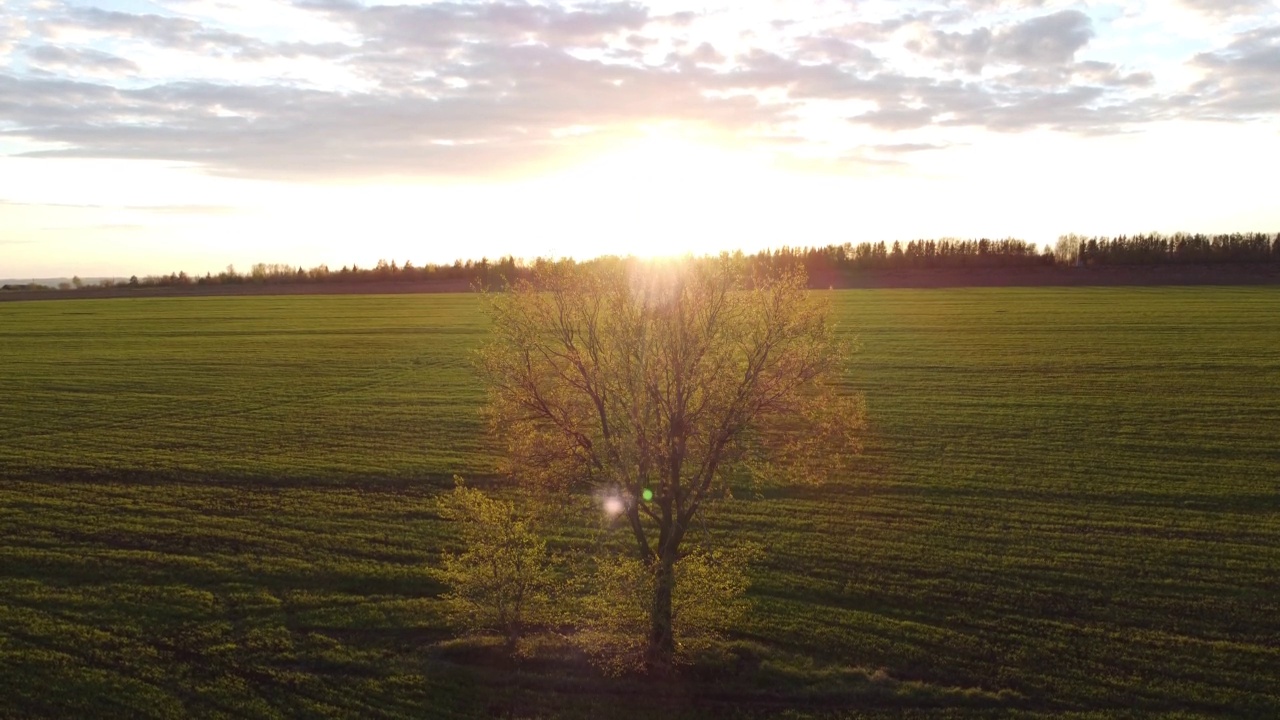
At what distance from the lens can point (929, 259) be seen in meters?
139

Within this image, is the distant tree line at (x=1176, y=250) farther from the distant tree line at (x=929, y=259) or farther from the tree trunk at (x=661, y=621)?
the tree trunk at (x=661, y=621)

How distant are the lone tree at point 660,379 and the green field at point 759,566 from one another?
14.1ft

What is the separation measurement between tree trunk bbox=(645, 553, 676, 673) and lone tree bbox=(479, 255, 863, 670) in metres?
0.03

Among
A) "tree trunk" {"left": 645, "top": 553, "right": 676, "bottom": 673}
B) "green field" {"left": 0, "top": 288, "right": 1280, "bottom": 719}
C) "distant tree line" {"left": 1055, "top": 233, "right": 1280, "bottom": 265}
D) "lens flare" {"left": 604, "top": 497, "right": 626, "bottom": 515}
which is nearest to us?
"green field" {"left": 0, "top": 288, "right": 1280, "bottom": 719}

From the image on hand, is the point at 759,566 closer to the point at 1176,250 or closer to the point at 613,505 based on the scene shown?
the point at 613,505

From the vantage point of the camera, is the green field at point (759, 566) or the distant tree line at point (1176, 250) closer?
the green field at point (759, 566)

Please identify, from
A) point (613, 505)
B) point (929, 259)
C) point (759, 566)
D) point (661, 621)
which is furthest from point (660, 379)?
point (929, 259)

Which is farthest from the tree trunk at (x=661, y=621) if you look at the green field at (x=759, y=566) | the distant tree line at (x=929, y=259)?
the distant tree line at (x=929, y=259)

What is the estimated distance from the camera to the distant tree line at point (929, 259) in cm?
12788

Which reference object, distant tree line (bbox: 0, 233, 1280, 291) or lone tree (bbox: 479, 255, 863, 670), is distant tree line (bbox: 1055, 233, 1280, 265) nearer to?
distant tree line (bbox: 0, 233, 1280, 291)

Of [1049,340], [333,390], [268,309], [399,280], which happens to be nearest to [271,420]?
[333,390]

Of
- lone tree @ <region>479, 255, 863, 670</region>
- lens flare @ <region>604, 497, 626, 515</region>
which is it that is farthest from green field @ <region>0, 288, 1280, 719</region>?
lone tree @ <region>479, 255, 863, 670</region>

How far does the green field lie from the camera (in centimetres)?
1902

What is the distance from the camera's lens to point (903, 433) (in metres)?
39.2
